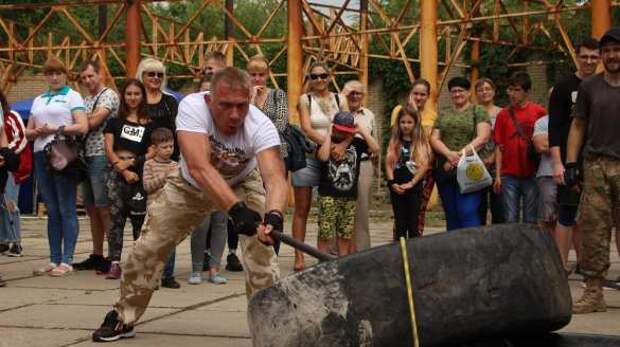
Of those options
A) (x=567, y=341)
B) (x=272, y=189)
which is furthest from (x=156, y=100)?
(x=567, y=341)

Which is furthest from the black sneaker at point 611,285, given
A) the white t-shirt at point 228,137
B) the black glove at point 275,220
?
the black glove at point 275,220

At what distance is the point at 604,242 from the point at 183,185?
2.96 metres

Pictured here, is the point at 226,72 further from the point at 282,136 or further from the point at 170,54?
the point at 170,54

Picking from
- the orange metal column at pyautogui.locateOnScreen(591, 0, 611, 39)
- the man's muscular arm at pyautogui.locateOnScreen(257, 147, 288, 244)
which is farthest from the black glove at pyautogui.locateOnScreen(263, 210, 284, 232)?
the orange metal column at pyautogui.locateOnScreen(591, 0, 611, 39)

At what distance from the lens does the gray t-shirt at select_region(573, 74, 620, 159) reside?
8273mm

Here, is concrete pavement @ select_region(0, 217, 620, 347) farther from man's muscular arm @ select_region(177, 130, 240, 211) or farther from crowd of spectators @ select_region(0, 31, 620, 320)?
man's muscular arm @ select_region(177, 130, 240, 211)

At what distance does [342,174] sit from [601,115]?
111 inches

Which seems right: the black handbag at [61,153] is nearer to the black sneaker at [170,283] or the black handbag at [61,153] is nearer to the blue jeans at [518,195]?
the black sneaker at [170,283]

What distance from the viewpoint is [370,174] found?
11016 mm

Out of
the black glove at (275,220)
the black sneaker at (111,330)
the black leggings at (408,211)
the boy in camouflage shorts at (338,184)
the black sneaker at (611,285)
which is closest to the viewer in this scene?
the black glove at (275,220)

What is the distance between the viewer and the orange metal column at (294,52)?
2417 centimetres

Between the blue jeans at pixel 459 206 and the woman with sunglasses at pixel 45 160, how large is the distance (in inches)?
122

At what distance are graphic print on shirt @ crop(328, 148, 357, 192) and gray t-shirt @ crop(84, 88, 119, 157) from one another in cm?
186

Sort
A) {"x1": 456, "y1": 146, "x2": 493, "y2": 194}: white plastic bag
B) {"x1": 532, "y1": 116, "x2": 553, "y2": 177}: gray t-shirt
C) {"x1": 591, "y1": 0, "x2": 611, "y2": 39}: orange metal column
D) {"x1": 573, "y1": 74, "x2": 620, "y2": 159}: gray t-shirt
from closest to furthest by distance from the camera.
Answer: {"x1": 573, "y1": 74, "x2": 620, "y2": 159}: gray t-shirt → {"x1": 456, "y1": 146, "x2": 493, "y2": 194}: white plastic bag → {"x1": 532, "y1": 116, "x2": 553, "y2": 177}: gray t-shirt → {"x1": 591, "y1": 0, "x2": 611, "y2": 39}: orange metal column
